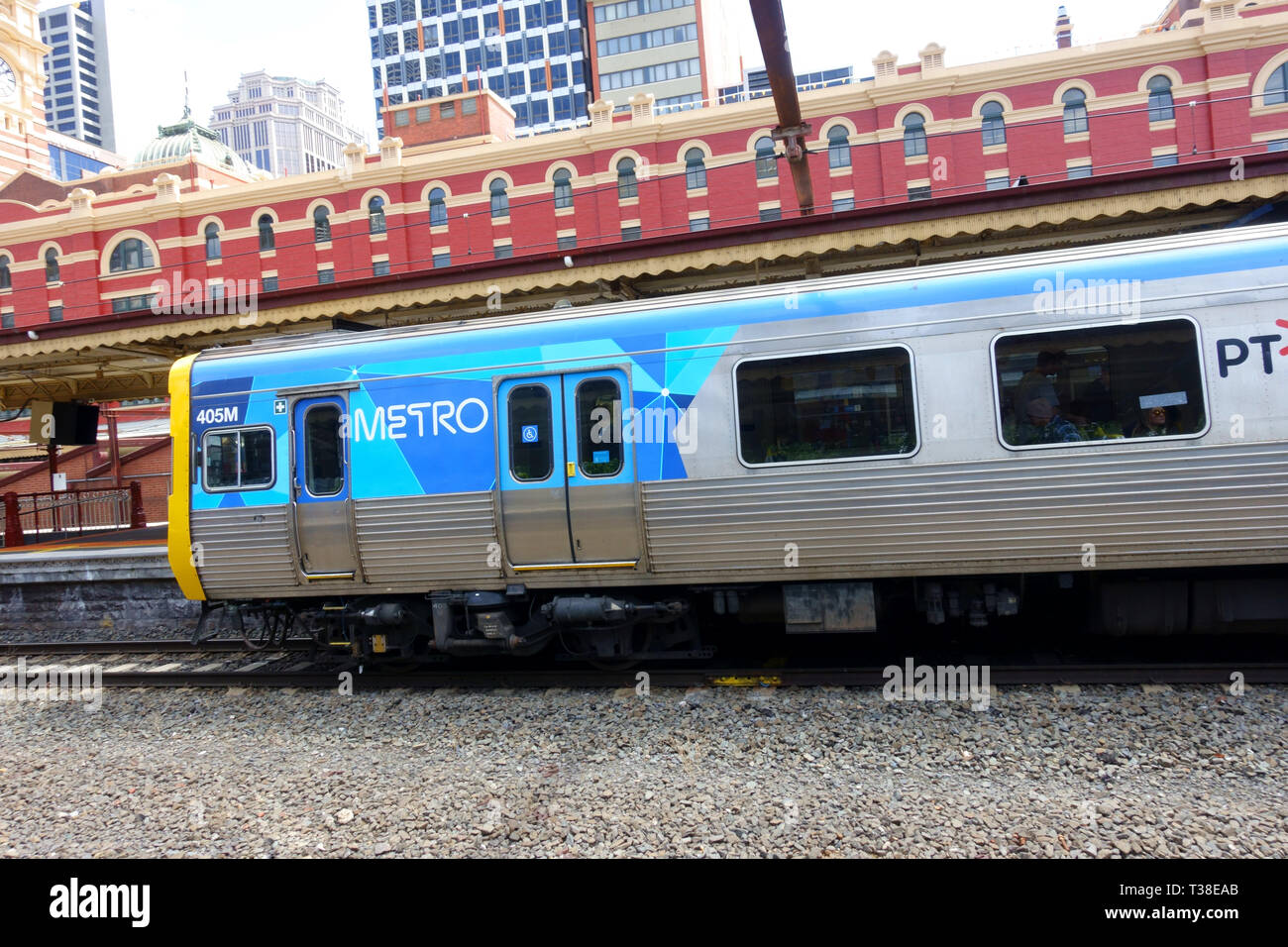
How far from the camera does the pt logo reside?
227 inches

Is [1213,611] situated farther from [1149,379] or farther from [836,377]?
[836,377]

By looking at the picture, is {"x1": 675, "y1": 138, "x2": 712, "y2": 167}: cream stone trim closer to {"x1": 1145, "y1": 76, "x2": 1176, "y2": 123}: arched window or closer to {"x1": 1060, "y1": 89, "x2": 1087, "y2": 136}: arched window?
{"x1": 1060, "y1": 89, "x2": 1087, "y2": 136}: arched window

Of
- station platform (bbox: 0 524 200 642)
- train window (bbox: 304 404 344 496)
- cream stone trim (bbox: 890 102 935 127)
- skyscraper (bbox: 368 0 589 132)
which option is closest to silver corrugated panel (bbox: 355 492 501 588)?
train window (bbox: 304 404 344 496)

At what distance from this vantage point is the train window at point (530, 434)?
7.02 meters

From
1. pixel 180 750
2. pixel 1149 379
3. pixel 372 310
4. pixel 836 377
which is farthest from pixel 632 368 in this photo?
pixel 372 310

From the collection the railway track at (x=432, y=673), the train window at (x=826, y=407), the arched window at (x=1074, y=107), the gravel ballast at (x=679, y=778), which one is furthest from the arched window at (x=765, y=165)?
the gravel ballast at (x=679, y=778)

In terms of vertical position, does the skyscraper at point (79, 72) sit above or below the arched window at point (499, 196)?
above

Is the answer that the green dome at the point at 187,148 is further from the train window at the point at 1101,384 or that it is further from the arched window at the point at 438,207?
the train window at the point at 1101,384

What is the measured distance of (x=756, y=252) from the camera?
10219 mm

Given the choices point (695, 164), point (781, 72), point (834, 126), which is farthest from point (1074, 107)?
point (781, 72)

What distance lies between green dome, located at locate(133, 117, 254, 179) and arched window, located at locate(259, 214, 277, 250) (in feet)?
113

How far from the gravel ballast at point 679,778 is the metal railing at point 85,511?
1436cm

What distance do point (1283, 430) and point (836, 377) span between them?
319cm

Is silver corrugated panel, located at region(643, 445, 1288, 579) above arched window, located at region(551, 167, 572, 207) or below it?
below
